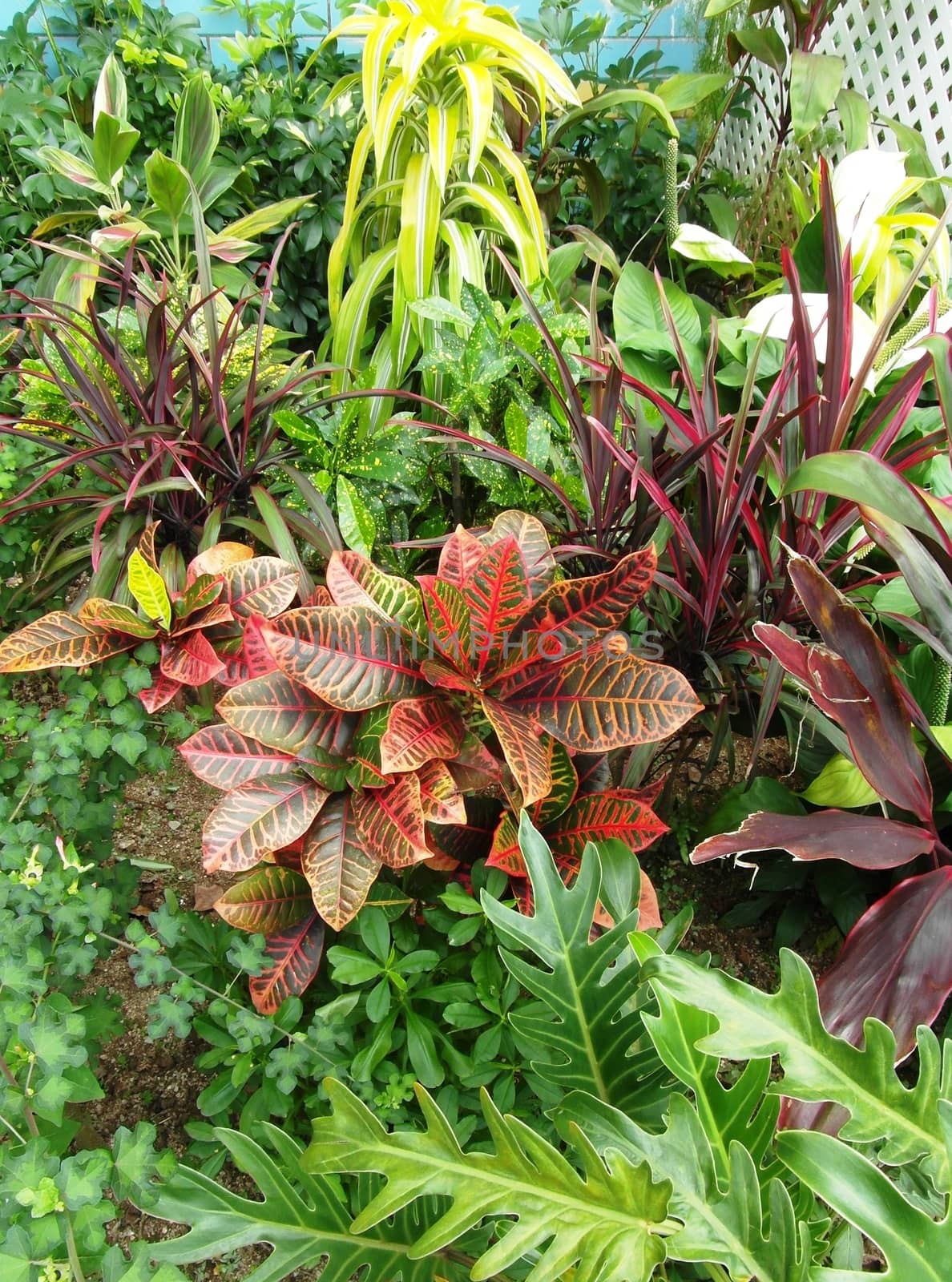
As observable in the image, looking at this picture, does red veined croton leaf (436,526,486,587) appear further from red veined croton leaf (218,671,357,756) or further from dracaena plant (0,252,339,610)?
dracaena plant (0,252,339,610)

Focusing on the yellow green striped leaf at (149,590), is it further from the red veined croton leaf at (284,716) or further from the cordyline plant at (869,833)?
the cordyline plant at (869,833)

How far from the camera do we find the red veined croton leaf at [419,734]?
0.88 m

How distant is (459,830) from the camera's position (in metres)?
1.08

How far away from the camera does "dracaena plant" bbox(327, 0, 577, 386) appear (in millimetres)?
1714

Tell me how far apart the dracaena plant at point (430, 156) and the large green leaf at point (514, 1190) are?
53.9 inches

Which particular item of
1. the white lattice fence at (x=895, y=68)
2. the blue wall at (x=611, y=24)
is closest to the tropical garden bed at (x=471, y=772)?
the white lattice fence at (x=895, y=68)

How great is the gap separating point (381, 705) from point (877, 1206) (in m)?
0.64

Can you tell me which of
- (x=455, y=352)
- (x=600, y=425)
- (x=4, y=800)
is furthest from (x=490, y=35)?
(x=4, y=800)

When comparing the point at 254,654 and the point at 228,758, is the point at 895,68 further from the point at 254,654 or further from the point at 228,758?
the point at 228,758

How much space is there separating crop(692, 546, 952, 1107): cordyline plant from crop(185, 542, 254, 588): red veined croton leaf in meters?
0.68

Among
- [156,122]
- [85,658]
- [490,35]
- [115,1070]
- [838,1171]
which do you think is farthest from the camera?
[156,122]

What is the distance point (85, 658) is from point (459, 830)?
0.49 m

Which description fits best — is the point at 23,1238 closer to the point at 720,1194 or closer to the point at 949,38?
the point at 720,1194

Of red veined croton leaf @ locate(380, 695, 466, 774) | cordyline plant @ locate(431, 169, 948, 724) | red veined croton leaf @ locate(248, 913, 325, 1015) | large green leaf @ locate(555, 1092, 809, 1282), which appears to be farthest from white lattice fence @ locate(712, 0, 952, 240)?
large green leaf @ locate(555, 1092, 809, 1282)
